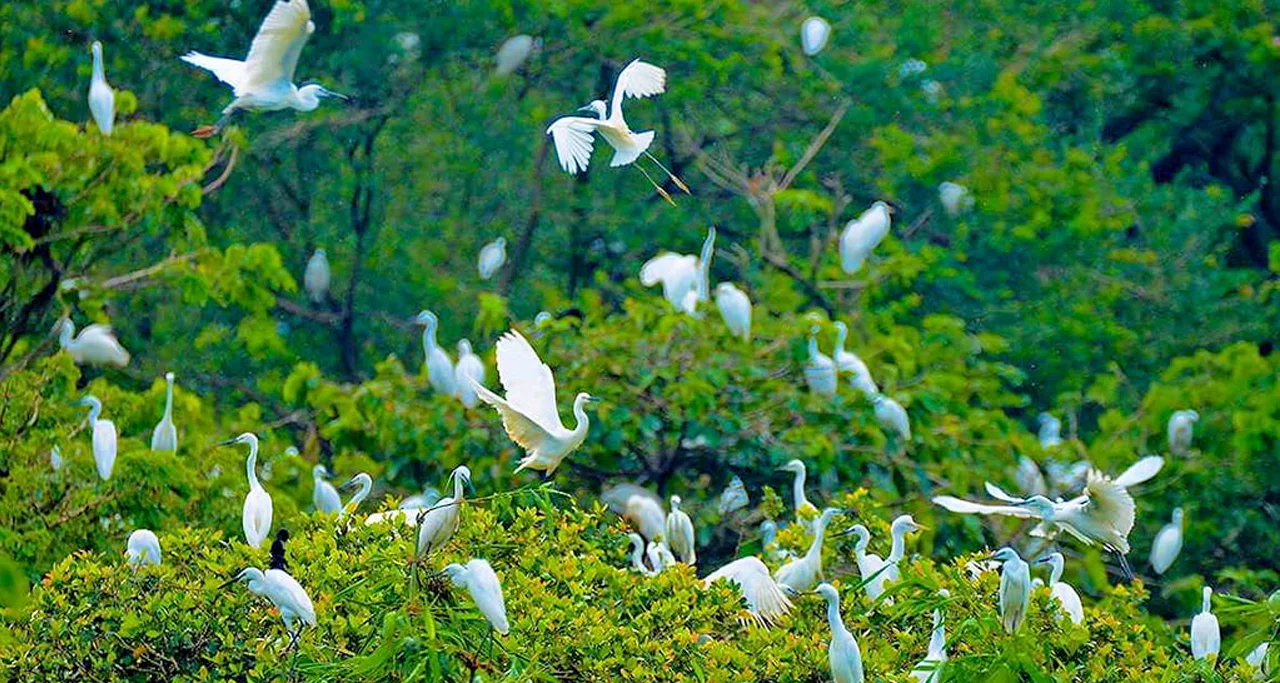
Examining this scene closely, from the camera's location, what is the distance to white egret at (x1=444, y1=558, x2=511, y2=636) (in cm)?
453

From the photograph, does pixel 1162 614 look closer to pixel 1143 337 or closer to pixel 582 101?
pixel 1143 337

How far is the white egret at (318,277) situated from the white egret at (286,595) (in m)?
7.25

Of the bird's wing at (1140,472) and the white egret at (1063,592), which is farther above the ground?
the white egret at (1063,592)

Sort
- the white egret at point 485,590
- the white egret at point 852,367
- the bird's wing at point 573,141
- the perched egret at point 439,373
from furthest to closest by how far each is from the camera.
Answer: the perched egret at point 439,373 → the white egret at point 852,367 → the bird's wing at point 573,141 → the white egret at point 485,590

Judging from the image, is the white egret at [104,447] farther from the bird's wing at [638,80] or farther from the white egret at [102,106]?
the bird's wing at [638,80]

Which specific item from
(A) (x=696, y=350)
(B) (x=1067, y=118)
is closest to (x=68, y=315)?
(A) (x=696, y=350)

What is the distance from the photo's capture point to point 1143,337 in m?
13.2

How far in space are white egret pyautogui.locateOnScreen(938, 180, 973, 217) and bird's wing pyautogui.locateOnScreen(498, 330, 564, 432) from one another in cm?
770

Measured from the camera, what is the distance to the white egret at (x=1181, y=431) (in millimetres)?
10352

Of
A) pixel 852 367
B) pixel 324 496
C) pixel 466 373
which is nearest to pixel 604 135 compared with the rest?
pixel 324 496

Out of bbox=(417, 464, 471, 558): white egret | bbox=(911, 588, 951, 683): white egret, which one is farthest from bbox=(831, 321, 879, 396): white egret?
bbox=(417, 464, 471, 558): white egret

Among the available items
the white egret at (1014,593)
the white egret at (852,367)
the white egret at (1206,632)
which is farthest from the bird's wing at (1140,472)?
the white egret at (1014,593)

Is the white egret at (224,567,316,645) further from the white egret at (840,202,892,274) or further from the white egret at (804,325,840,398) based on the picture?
the white egret at (840,202,892,274)

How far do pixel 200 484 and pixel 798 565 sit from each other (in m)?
2.46
